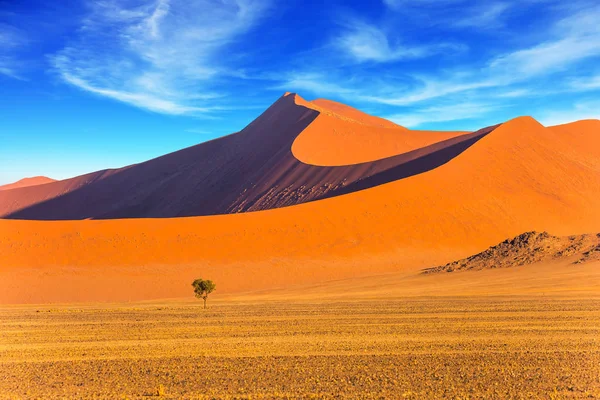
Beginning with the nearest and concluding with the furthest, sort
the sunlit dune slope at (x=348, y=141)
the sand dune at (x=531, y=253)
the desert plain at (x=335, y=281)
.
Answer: the desert plain at (x=335, y=281), the sand dune at (x=531, y=253), the sunlit dune slope at (x=348, y=141)

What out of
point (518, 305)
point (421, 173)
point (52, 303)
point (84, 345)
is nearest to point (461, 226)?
point (421, 173)

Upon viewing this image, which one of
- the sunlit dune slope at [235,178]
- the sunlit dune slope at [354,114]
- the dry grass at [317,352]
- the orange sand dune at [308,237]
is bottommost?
the dry grass at [317,352]

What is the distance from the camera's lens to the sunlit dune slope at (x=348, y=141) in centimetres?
6762

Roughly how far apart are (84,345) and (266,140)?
65.7 metres

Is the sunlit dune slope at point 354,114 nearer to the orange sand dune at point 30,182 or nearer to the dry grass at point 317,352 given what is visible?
the dry grass at point 317,352

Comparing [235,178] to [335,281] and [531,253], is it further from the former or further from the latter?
[531,253]

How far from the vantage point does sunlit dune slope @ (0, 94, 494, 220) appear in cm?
5609

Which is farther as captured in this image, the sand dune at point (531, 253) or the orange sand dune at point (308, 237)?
the orange sand dune at point (308, 237)

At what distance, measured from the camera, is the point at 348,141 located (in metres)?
73.8

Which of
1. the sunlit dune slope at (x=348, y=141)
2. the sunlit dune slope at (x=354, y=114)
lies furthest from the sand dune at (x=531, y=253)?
the sunlit dune slope at (x=354, y=114)

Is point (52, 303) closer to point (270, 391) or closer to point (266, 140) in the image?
point (270, 391)

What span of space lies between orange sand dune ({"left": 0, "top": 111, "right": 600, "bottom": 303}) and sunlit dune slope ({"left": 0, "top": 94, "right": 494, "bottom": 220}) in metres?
7.28

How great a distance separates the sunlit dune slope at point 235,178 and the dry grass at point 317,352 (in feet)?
105

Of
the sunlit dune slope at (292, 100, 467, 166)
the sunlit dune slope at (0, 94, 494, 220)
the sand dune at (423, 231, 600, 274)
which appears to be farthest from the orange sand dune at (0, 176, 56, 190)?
the sand dune at (423, 231, 600, 274)
